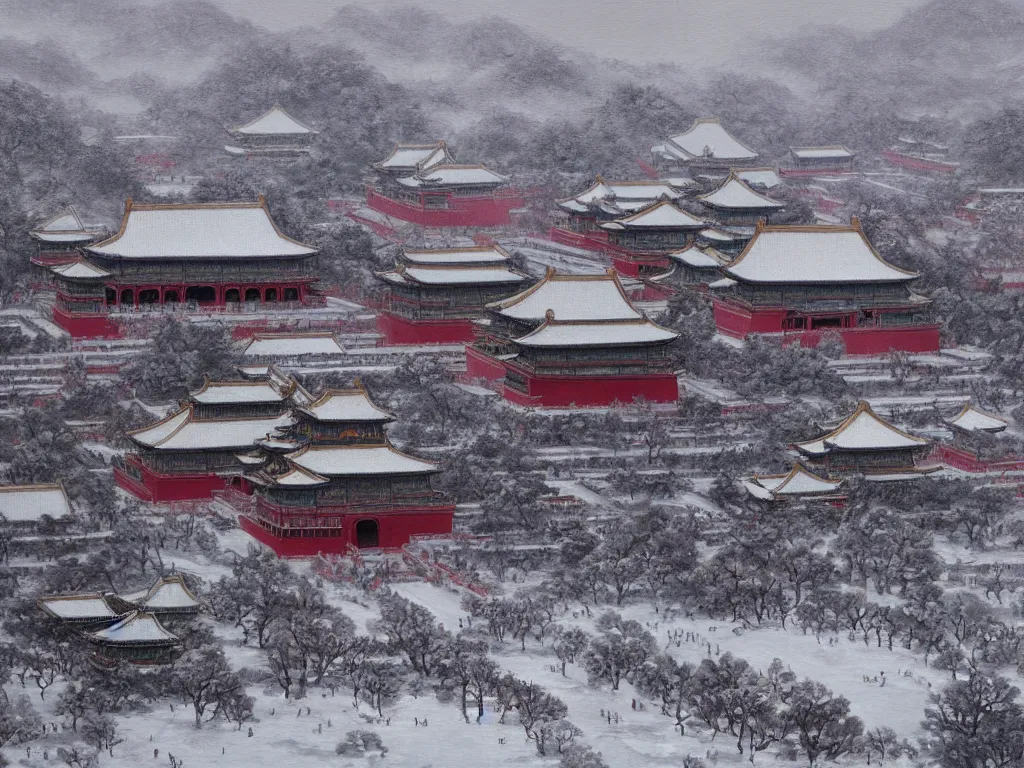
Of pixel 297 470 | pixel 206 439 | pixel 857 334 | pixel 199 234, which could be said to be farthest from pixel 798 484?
pixel 199 234

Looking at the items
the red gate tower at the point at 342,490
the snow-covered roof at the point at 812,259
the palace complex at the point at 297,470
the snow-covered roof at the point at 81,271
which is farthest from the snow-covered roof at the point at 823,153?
the red gate tower at the point at 342,490

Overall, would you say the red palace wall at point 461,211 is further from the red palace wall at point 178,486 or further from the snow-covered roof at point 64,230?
the red palace wall at point 178,486

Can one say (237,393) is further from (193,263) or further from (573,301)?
(193,263)

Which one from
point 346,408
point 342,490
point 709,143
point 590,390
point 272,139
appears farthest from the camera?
point 709,143

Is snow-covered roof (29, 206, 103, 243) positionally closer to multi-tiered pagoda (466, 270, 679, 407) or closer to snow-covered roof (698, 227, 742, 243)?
multi-tiered pagoda (466, 270, 679, 407)

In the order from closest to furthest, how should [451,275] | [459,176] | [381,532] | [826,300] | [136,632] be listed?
[136,632] < [381,532] < [826,300] < [451,275] < [459,176]

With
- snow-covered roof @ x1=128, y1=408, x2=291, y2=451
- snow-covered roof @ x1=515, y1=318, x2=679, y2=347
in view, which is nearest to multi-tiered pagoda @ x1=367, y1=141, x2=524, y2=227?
snow-covered roof @ x1=515, y1=318, x2=679, y2=347
